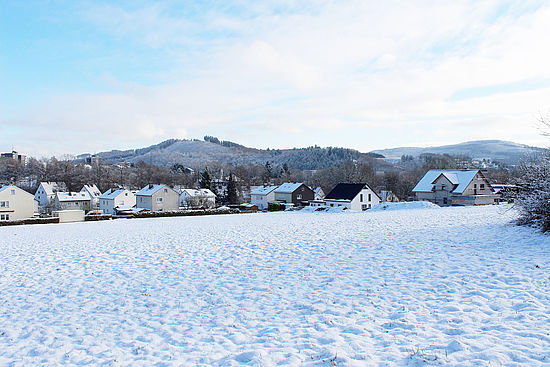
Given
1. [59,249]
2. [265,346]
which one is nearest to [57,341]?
[265,346]

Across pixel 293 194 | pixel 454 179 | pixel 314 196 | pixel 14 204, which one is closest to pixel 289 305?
pixel 454 179

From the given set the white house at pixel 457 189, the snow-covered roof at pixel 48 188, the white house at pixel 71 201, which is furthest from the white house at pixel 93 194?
the white house at pixel 457 189

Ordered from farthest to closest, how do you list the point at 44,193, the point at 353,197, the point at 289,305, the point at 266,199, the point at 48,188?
the point at 48,188 → the point at 44,193 → the point at 266,199 → the point at 353,197 → the point at 289,305

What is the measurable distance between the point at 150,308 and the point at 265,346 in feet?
10.3

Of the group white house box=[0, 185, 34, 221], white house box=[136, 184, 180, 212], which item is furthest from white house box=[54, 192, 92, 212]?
white house box=[136, 184, 180, 212]

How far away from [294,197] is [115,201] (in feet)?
111

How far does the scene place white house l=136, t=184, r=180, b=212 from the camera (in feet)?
185

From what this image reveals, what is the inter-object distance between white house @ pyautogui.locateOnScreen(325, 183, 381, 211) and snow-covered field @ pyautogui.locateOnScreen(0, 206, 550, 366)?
33273mm

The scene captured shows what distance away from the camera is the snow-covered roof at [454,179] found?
43531 millimetres

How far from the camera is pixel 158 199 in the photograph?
57.0 meters

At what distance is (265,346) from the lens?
17.0 feet

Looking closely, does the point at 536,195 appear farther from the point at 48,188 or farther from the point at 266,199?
the point at 48,188

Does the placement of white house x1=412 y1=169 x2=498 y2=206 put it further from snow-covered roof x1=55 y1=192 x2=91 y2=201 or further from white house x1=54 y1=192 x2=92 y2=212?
snow-covered roof x1=55 y1=192 x2=91 y2=201

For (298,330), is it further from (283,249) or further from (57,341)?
(283,249)
